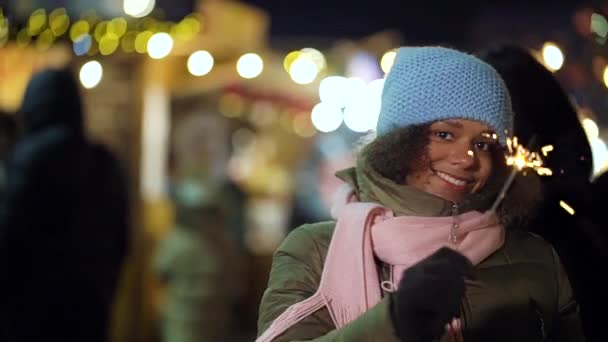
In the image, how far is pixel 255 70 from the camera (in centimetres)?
1002

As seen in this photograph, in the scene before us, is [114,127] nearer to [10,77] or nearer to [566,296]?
[10,77]

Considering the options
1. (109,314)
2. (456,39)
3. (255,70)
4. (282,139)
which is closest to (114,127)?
(255,70)

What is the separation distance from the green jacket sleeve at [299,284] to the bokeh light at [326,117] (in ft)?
26.8

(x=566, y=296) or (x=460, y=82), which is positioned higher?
(x=460, y=82)

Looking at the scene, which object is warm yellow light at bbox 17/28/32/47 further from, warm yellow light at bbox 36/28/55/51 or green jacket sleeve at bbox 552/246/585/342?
green jacket sleeve at bbox 552/246/585/342

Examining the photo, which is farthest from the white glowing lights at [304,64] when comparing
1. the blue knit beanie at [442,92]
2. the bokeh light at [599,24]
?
the blue knit beanie at [442,92]

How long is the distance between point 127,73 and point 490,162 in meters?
6.74

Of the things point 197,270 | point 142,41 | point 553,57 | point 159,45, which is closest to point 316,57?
point 159,45

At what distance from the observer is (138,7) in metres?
8.70

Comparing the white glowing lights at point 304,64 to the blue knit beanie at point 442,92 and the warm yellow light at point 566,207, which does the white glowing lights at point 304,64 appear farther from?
the blue knit beanie at point 442,92

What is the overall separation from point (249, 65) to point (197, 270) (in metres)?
2.44

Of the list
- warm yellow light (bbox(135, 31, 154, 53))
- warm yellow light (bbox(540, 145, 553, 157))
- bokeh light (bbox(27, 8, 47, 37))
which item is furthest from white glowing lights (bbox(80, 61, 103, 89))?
warm yellow light (bbox(540, 145, 553, 157))

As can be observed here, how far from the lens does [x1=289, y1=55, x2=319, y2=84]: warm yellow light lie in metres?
10.4

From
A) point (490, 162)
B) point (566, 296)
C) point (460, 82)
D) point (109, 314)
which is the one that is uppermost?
point (460, 82)
